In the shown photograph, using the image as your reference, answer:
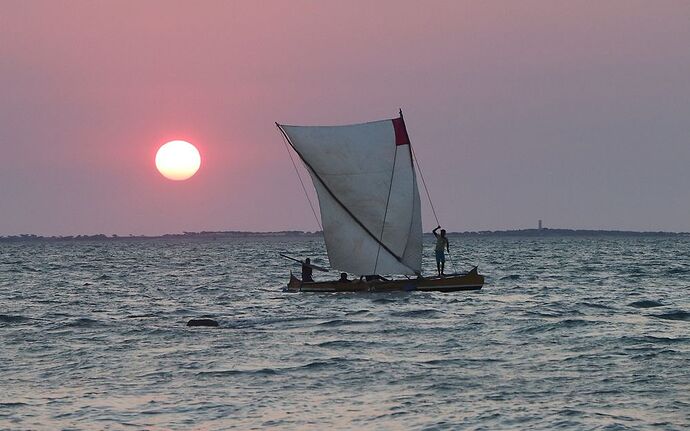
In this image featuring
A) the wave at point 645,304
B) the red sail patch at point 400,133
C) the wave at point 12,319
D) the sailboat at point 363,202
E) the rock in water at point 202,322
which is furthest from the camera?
the red sail patch at point 400,133

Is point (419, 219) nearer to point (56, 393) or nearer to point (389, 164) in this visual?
point (389, 164)

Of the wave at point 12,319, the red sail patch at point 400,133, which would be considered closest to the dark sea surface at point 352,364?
the wave at point 12,319

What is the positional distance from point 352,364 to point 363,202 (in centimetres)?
2402

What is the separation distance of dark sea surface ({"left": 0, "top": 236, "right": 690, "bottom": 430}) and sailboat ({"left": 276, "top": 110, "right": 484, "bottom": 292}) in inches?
77.1

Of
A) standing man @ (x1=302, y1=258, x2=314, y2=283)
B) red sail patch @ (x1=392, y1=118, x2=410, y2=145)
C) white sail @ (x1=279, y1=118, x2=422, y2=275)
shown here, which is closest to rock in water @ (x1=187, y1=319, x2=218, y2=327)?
white sail @ (x1=279, y1=118, x2=422, y2=275)

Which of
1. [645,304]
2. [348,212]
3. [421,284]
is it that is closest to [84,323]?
[348,212]

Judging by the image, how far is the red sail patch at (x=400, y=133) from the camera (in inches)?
2052

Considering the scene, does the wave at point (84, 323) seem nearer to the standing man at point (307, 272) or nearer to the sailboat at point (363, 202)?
the sailboat at point (363, 202)

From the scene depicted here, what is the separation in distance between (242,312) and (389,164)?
37.7 ft

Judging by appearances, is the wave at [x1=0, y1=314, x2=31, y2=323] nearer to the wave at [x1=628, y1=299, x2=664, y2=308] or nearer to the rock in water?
the rock in water

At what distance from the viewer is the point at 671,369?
Result: 2617 centimetres

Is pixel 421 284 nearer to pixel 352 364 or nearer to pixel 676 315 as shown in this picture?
pixel 676 315

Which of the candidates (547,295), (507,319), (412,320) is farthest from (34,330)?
(547,295)

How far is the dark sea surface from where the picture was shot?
20750 mm
